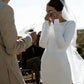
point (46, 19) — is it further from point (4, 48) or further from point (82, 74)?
point (4, 48)

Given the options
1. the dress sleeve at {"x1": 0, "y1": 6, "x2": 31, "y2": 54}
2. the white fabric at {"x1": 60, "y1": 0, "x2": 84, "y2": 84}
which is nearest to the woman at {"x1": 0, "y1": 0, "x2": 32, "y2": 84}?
the dress sleeve at {"x1": 0, "y1": 6, "x2": 31, "y2": 54}

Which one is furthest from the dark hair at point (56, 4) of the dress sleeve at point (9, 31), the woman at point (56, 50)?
the dress sleeve at point (9, 31)

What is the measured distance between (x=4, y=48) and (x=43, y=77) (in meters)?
1.85

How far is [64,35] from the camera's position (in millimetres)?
4637

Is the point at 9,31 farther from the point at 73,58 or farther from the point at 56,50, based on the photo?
the point at 73,58

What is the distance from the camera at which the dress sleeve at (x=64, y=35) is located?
455 cm

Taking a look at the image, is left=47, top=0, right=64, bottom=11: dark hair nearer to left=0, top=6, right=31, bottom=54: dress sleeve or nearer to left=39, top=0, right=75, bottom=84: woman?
left=39, top=0, right=75, bottom=84: woman

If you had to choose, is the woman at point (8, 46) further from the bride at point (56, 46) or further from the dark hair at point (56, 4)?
the dark hair at point (56, 4)

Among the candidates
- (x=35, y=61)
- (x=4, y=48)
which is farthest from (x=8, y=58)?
(x=35, y=61)

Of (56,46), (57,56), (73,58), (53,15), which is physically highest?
(53,15)

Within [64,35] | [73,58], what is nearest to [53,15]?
[64,35]

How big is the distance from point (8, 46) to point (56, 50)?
72.1 inches

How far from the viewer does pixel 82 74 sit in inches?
210

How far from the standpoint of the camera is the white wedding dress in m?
4.63
